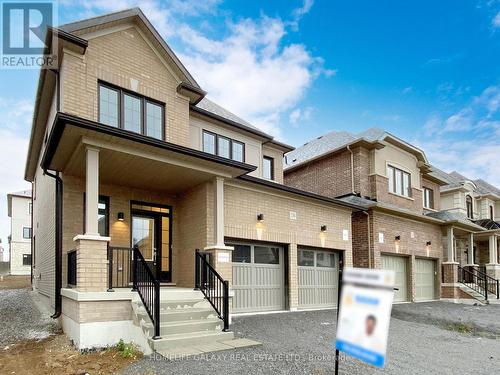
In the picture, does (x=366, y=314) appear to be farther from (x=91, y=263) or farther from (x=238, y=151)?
(x=238, y=151)

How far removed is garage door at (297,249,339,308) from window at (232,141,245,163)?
385 centimetres

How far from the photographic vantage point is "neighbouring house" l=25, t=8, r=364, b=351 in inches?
280

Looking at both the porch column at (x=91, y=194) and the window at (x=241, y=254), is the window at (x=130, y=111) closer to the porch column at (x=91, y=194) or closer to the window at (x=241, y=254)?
the porch column at (x=91, y=194)

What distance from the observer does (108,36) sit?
9.83 meters

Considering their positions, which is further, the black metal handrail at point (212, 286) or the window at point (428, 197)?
the window at point (428, 197)

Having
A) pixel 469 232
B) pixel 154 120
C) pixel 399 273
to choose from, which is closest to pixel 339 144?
pixel 399 273

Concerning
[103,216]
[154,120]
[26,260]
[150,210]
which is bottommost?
[26,260]

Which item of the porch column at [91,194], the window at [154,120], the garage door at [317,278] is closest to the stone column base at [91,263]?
the porch column at [91,194]

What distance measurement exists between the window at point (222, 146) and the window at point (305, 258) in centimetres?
394

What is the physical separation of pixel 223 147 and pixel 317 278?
18.6 feet

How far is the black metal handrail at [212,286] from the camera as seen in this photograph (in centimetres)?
775

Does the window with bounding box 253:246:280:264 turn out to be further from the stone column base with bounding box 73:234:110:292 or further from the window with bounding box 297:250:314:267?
the stone column base with bounding box 73:234:110:292

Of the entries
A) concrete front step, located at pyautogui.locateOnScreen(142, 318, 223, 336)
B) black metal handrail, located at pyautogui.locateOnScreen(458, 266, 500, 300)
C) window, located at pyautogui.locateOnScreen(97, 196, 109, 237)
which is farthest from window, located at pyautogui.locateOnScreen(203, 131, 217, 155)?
black metal handrail, located at pyautogui.locateOnScreen(458, 266, 500, 300)

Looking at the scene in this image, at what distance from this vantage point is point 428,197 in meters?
21.8
